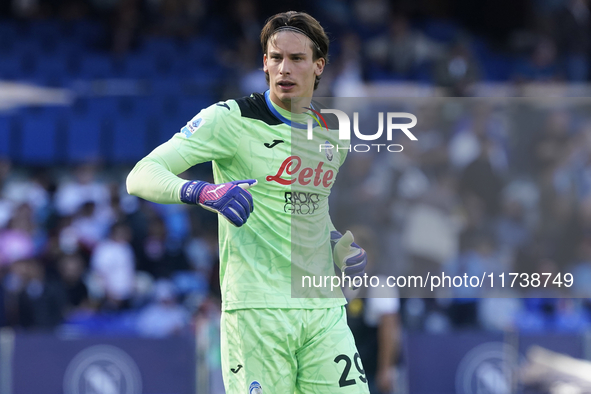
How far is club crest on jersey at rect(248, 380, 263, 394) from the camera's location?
3832 millimetres

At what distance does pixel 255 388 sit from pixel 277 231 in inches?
30.0

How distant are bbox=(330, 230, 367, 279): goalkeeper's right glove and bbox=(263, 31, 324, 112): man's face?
77cm

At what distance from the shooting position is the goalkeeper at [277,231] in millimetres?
3885

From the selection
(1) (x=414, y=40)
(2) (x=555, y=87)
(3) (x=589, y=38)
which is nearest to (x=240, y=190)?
(2) (x=555, y=87)

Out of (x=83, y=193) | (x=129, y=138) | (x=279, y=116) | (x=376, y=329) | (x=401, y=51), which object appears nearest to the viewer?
(x=279, y=116)

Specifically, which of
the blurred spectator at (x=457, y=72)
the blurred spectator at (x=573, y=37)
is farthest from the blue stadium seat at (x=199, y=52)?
the blurred spectator at (x=573, y=37)

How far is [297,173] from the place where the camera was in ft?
13.4

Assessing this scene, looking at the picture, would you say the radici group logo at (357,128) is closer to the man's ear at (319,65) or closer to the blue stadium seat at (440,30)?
the man's ear at (319,65)

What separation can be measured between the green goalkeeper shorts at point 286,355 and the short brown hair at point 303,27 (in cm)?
126

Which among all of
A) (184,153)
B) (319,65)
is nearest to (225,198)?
(184,153)

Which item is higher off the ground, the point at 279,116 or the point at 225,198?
the point at 279,116

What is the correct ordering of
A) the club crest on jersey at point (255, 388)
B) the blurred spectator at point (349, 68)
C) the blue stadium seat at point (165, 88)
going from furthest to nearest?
the blue stadium seat at point (165, 88) < the blurred spectator at point (349, 68) < the club crest on jersey at point (255, 388)

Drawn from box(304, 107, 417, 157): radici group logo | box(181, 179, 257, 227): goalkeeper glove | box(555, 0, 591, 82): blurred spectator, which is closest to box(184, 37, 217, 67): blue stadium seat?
box(555, 0, 591, 82): blurred spectator

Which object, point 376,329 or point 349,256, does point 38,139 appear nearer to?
point 376,329
